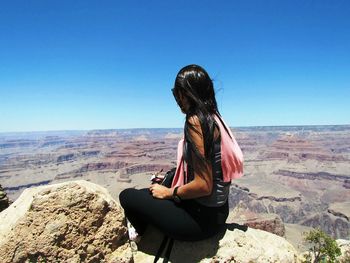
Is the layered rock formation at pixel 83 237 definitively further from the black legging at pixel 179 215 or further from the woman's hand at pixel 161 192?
the woman's hand at pixel 161 192

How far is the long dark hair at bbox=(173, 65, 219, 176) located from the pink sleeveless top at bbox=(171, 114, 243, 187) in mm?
185

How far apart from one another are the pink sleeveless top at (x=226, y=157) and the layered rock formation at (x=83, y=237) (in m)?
0.96

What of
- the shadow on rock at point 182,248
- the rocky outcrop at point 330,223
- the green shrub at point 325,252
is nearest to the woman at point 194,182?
the shadow on rock at point 182,248

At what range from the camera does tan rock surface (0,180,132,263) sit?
3.55m

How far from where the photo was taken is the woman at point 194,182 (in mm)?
3344

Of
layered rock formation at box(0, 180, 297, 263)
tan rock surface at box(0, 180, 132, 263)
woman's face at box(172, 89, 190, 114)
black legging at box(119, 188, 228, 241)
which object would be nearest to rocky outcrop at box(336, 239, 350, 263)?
layered rock formation at box(0, 180, 297, 263)

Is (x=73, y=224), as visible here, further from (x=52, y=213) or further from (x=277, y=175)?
(x=277, y=175)

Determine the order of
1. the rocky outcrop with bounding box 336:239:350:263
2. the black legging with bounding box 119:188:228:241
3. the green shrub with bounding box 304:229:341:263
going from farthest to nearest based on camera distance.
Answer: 1. the rocky outcrop with bounding box 336:239:350:263
2. the green shrub with bounding box 304:229:341:263
3. the black legging with bounding box 119:188:228:241

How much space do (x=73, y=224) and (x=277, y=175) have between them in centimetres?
19547

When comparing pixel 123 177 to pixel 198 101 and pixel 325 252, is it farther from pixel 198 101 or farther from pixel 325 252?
pixel 198 101

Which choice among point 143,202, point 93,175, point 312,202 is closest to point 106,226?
point 143,202

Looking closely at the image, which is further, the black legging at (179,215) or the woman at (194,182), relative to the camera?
the black legging at (179,215)

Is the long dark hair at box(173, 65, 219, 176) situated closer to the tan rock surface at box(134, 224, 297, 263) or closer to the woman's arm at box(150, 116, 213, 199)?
the woman's arm at box(150, 116, 213, 199)

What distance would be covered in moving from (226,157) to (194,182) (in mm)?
448
